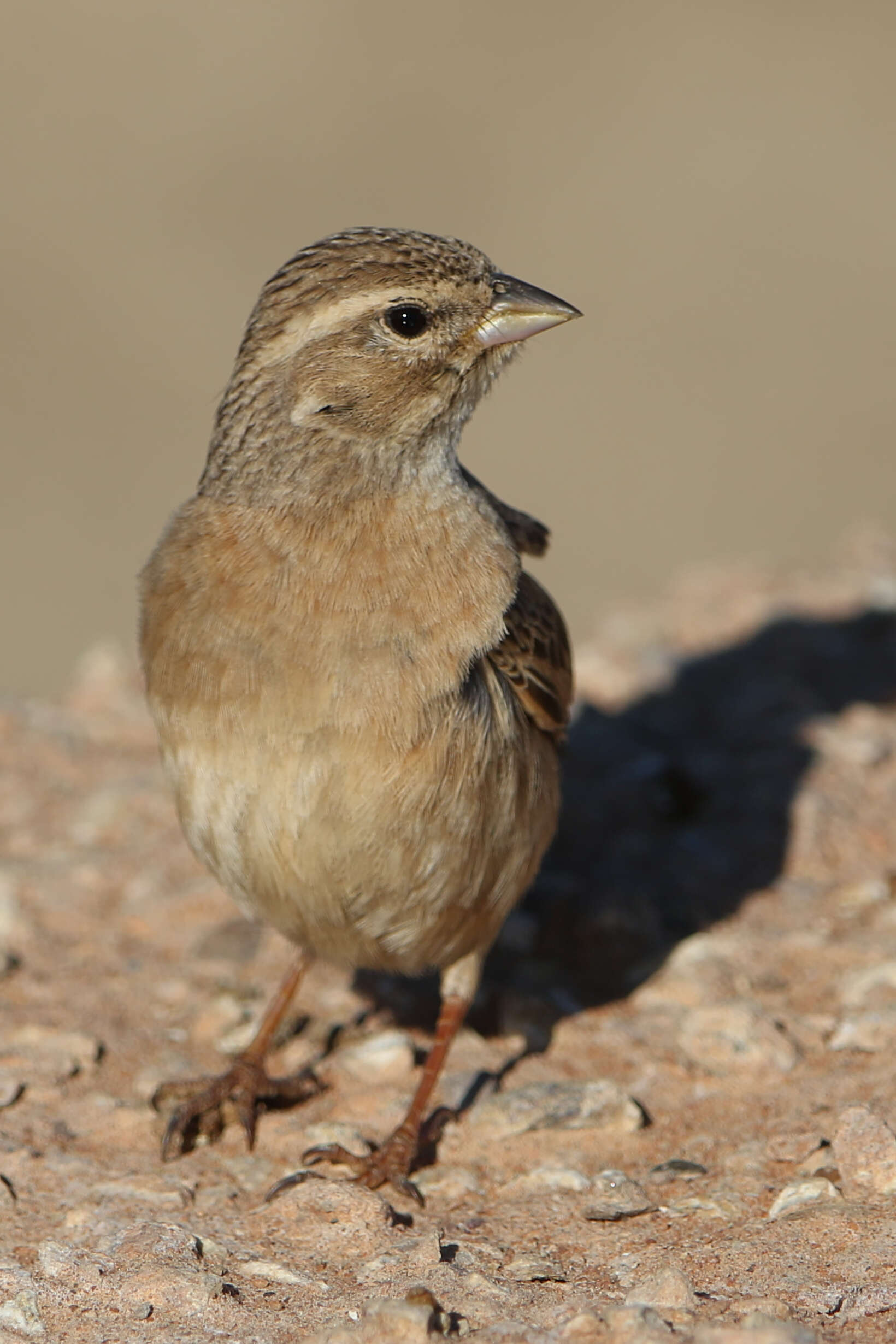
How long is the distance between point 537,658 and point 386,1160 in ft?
5.49

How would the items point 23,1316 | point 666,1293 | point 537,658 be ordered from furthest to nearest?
1. point 537,658
2. point 23,1316
3. point 666,1293

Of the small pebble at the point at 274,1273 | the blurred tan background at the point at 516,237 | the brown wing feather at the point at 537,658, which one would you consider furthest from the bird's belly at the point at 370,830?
the blurred tan background at the point at 516,237

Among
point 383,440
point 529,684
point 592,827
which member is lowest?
point 592,827

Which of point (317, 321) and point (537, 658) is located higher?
point (317, 321)

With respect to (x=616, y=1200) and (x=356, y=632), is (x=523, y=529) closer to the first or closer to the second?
(x=356, y=632)

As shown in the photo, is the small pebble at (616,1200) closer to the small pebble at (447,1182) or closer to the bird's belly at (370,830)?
the small pebble at (447,1182)

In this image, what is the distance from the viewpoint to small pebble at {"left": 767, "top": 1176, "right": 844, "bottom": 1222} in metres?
4.49

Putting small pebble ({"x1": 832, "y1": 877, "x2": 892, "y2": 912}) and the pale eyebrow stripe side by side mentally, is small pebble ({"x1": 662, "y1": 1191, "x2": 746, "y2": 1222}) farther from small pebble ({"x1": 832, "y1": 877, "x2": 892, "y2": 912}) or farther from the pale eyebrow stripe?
Result: the pale eyebrow stripe

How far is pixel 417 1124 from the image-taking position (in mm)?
5137

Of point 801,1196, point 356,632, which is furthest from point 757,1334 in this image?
point 356,632

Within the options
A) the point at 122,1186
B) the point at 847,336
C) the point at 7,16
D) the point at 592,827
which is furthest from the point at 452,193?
the point at 122,1186

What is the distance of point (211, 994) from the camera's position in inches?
243

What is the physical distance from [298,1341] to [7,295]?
1424 centimetres

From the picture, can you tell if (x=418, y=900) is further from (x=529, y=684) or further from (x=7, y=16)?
(x=7, y=16)
